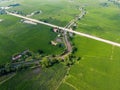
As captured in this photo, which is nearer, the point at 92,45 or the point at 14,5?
the point at 92,45

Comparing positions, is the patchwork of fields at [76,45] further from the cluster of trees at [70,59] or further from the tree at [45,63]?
the tree at [45,63]

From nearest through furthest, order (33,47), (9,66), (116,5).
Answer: (9,66), (33,47), (116,5)

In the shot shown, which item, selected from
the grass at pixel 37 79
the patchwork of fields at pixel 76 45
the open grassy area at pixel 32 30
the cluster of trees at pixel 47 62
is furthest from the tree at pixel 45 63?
the open grassy area at pixel 32 30

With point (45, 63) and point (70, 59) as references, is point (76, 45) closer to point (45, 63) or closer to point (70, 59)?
point (70, 59)

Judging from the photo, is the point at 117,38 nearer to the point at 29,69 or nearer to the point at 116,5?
the point at 29,69

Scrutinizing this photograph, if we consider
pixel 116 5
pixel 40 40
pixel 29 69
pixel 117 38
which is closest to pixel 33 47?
pixel 40 40

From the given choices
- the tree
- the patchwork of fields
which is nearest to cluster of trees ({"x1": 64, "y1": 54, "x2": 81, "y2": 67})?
the patchwork of fields

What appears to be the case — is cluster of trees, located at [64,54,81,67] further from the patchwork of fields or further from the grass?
the grass

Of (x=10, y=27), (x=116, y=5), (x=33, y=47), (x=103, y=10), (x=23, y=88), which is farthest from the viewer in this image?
(x=116, y=5)
